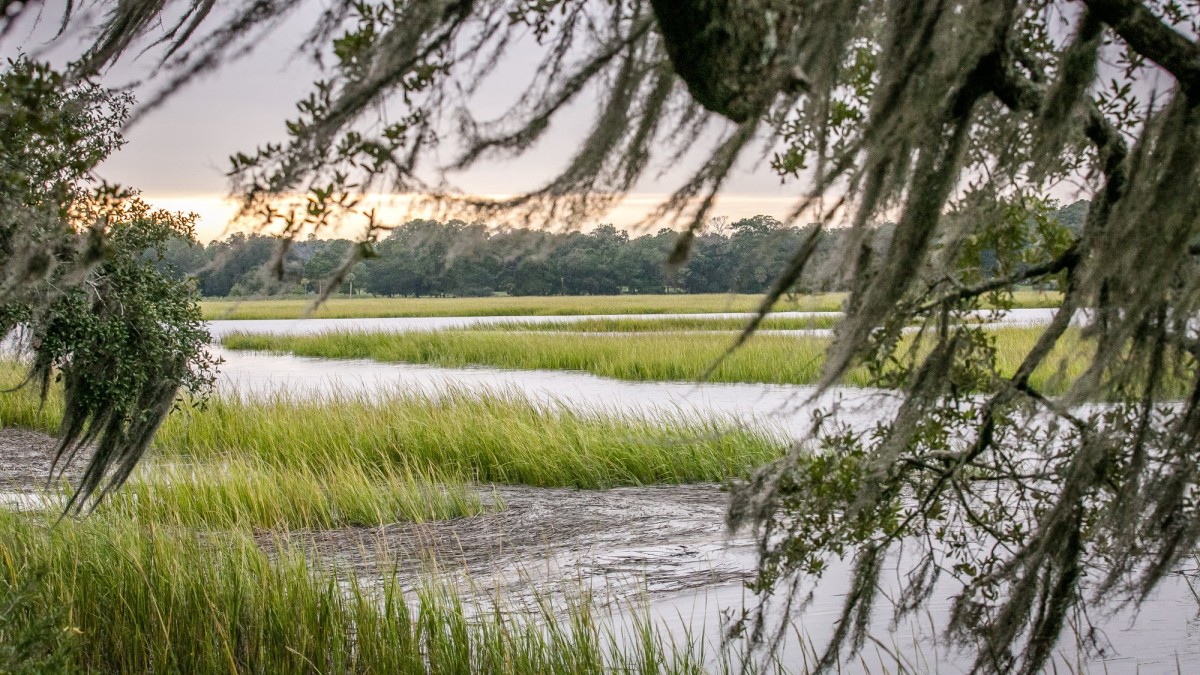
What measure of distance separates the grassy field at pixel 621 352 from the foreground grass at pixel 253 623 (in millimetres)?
9462

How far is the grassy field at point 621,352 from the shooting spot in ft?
57.6

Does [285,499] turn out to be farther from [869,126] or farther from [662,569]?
[869,126]

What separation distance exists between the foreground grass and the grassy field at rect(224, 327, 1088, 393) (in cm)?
946

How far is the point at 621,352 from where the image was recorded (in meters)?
20.8

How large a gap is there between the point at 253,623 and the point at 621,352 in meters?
16.7

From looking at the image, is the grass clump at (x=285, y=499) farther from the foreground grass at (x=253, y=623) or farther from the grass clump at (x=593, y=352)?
the grass clump at (x=593, y=352)

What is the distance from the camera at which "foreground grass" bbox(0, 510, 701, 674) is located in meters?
3.83

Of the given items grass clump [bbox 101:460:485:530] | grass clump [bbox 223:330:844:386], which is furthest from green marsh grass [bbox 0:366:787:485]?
grass clump [bbox 223:330:844:386]

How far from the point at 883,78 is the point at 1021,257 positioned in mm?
1735

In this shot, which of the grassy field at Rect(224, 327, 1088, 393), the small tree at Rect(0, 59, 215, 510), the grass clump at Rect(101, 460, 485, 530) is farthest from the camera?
the grassy field at Rect(224, 327, 1088, 393)

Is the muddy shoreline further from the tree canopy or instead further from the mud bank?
the tree canopy

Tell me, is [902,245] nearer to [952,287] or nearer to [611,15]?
[611,15]

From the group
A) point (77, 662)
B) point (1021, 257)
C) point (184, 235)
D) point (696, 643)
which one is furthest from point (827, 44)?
point (184, 235)

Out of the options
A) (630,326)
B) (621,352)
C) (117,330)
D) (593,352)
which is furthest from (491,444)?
(630,326)
